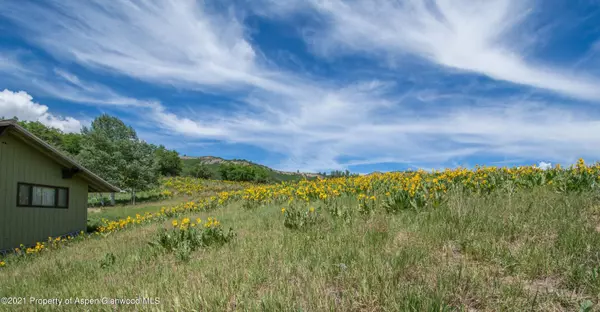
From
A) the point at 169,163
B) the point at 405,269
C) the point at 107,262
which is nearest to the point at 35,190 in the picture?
the point at 107,262

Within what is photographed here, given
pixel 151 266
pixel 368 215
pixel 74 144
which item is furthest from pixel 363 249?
pixel 74 144

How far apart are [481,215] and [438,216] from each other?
2.11 ft

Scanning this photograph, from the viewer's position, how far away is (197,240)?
22.4 feet

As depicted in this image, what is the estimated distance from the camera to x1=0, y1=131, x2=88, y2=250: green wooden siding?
14.0 metres

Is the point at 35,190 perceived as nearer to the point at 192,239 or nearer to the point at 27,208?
the point at 27,208

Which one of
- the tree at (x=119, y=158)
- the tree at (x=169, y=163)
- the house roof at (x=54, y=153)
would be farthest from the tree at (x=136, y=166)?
the tree at (x=169, y=163)

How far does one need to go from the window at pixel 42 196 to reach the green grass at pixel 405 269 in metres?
11.8

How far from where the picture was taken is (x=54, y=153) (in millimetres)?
16297

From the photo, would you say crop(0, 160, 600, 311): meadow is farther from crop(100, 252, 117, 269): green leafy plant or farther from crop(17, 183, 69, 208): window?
crop(17, 183, 69, 208): window

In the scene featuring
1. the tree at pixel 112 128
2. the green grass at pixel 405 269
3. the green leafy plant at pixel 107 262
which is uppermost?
the tree at pixel 112 128

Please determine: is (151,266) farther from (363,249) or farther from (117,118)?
Answer: (117,118)

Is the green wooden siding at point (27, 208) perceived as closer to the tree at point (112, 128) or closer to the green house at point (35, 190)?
the green house at point (35, 190)

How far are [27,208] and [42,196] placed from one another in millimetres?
1248

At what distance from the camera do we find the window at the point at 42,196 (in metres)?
15.1
